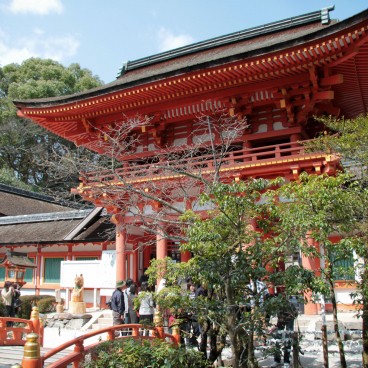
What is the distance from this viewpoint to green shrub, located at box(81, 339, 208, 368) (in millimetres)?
5984

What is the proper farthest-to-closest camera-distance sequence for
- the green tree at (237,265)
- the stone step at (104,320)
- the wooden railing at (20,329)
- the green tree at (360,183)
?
the stone step at (104,320), the wooden railing at (20,329), the green tree at (360,183), the green tree at (237,265)

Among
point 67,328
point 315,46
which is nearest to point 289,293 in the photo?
point 315,46

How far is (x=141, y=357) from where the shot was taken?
616 centimetres

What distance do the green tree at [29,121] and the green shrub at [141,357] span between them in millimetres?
28259

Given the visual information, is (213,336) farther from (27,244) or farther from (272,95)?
(27,244)

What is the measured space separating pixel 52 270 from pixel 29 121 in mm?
21686

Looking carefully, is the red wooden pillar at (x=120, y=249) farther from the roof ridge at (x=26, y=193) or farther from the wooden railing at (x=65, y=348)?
the roof ridge at (x=26, y=193)

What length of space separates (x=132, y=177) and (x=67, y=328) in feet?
16.6

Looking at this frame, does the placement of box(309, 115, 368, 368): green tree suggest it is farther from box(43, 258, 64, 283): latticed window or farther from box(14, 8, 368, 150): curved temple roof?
box(43, 258, 64, 283): latticed window

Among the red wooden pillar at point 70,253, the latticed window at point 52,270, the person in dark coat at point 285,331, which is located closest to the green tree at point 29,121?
the latticed window at point 52,270

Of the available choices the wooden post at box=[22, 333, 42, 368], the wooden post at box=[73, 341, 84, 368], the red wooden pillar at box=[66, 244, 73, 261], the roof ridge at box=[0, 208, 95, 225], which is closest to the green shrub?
the wooden post at box=[73, 341, 84, 368]

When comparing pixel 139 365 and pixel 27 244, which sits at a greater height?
pixel 27 244

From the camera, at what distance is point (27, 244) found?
18.4 m

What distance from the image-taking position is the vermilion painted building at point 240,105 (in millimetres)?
11477
